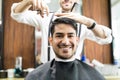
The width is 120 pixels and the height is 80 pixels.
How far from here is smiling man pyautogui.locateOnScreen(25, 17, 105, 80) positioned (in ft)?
Result: 4.65

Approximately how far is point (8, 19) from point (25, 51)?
0.51 meters

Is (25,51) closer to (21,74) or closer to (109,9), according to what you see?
(21,74)

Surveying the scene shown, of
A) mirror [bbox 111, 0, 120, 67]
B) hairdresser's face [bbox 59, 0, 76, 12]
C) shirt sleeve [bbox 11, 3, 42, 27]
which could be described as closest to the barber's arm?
shirt sleeve [bbox 11, 3, 42, 27]

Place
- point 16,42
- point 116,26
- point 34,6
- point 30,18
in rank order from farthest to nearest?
point 116,26
point 16,42
point 30,18
point 34,6

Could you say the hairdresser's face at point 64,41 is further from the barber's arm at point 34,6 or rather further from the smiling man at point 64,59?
the barber's arm at point 34,6

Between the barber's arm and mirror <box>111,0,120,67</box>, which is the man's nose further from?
mirror <box>111,0,120,67</box>

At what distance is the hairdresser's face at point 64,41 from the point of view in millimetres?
1402

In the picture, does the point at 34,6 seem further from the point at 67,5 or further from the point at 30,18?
the point at 30,18

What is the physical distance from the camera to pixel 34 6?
134 cm

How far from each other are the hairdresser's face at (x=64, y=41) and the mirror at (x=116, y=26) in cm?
180

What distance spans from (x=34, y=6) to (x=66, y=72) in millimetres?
511

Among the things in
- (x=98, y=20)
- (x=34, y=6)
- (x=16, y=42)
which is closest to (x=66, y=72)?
(x=34, y=6)

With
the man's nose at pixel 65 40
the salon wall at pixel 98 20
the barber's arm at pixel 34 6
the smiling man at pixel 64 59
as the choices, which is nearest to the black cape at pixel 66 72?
the smiling man at pixel 64 59

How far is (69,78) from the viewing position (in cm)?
146
